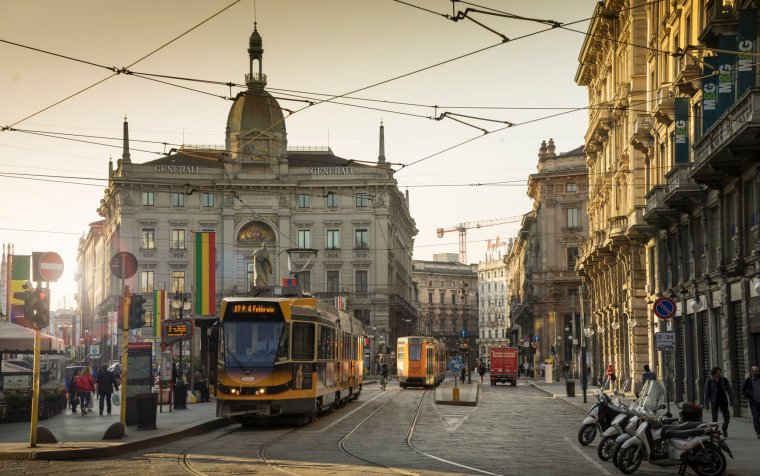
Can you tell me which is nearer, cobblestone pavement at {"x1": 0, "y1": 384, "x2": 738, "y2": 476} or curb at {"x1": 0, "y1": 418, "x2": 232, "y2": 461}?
cobblestone pavement at {"x1": 0, "y1": 384, "x2": 738, "y2": 476}

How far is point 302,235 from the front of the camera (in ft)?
334

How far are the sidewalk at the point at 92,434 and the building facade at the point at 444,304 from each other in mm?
142591

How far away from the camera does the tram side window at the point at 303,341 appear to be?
28156 mm

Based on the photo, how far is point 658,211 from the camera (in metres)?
40.4

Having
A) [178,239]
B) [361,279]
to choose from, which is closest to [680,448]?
[178,239]

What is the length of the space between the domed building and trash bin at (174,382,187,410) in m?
60.4

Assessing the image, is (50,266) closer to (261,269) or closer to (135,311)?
(135,311)

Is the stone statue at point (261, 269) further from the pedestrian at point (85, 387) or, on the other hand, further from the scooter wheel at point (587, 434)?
the scooter wheel at point (587, 434)

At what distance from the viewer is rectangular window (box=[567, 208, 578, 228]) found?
306 feet

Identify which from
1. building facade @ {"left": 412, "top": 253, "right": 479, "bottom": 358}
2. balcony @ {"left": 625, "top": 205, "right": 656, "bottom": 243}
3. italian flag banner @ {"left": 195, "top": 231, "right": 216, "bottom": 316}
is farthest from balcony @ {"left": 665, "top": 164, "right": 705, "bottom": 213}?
building facade @ {"left": 412, "top": 253, "right": 479, "bottom": 358}

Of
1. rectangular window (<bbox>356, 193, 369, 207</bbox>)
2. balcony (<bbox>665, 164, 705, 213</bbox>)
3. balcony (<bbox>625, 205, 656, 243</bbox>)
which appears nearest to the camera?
balcony (<bbox>665, 164, 705, 213</bbox>)

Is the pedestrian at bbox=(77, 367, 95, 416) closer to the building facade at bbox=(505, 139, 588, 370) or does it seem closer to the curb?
the curb

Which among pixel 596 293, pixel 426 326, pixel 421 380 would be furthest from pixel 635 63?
pixel 426 326

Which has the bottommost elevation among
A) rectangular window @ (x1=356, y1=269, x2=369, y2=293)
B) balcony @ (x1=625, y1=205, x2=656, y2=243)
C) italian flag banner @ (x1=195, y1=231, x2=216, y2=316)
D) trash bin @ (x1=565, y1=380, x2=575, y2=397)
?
trash bin @ (x1=565, y1=380, x2=575, y2=397)
